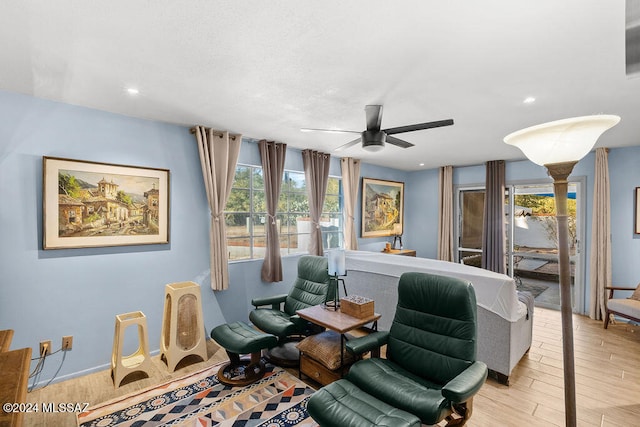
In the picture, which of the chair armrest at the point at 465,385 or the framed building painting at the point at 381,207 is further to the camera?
the framed building painting at the point at 381,207

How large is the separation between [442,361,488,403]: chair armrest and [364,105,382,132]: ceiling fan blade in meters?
2.03

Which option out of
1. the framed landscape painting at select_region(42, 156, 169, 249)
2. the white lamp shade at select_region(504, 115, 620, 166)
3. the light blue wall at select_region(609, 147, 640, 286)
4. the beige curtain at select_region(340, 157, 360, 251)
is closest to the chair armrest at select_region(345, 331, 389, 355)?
the white lamp shade at select_region(504, 115, 620, 166)

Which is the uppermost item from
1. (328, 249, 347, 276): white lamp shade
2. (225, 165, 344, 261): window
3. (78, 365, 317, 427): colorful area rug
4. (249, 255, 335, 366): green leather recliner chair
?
(225, 165, 344, 261): window

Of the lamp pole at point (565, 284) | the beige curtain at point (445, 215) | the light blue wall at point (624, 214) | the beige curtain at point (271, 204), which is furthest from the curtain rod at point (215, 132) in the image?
the light blue wall at point (624, 214)

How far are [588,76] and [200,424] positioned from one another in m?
3.79

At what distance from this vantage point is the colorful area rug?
7.20 ft

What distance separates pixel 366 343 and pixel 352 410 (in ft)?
1.75

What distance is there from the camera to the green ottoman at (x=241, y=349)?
262 cm

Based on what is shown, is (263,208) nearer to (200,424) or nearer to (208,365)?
(208,365)

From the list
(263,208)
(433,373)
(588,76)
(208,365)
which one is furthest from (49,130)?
(588,76)

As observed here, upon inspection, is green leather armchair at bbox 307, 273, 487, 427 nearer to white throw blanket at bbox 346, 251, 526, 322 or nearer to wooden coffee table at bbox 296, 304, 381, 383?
wooden coffee table at bbox 296, 304, 381, 383

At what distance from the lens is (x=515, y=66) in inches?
79.4

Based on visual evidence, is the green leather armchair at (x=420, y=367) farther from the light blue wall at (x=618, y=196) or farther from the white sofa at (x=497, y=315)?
the light blue wall at (x=618, y=196)

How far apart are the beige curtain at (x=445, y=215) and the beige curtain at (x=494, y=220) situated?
67 centimetres
